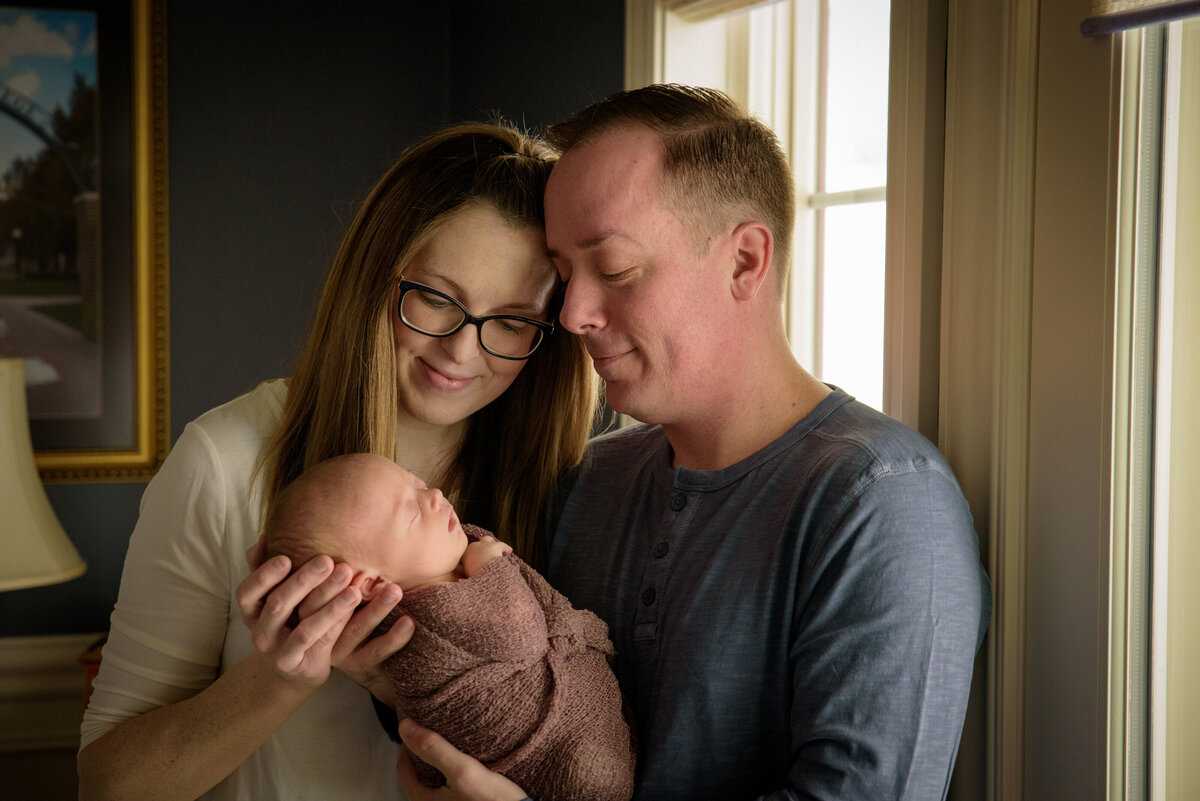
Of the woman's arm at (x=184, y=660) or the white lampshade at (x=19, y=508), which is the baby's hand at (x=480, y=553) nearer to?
the woman's arm at (x=184, y=660)

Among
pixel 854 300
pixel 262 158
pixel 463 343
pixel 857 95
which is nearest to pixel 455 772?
pixel 463 343

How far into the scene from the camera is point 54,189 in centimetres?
314

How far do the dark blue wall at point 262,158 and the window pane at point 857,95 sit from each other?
4.41 feet

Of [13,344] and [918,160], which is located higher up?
[918,160]

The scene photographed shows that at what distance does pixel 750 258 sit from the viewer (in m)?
1.36

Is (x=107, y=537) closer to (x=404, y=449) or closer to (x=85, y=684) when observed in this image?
(x=85, y=684)

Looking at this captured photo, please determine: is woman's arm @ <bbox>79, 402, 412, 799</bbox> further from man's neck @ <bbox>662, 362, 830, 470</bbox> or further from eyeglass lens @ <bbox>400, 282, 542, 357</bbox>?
man's neck @ <bbox>662, 362, 830, 470</bbox>

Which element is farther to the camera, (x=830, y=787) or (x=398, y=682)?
(x=398, y=682)

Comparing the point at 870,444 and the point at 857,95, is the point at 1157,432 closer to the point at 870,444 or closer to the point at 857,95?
the point at 870,444

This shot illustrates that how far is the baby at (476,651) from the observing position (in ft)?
4.19

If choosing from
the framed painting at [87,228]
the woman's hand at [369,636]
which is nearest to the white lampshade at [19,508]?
the framed painting at [87,228]

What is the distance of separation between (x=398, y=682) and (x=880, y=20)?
149cm

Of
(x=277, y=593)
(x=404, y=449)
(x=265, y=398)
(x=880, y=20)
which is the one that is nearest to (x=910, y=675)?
(x=277, y=593)

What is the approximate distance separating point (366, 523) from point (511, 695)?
296 millimetres
